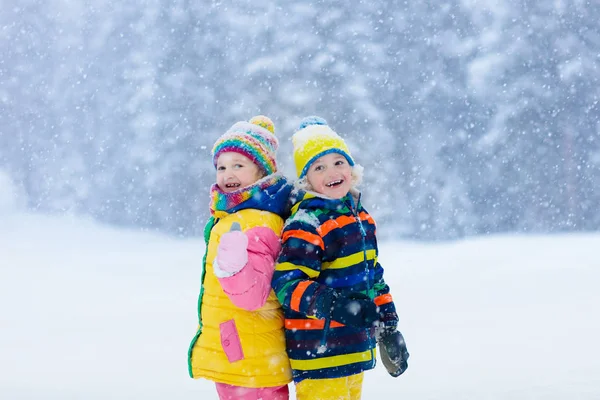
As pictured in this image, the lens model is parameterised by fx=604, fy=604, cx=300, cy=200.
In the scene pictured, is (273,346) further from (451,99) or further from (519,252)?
(451,99)

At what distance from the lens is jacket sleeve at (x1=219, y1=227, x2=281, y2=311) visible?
86.6 inches

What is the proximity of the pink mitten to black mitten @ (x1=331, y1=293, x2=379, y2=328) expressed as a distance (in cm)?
37

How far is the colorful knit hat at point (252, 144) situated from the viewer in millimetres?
2574

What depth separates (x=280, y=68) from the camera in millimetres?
15664

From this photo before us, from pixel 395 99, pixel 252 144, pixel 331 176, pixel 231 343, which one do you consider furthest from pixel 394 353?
pixel 395 99

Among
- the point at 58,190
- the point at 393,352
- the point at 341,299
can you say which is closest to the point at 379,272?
the point at 393,352

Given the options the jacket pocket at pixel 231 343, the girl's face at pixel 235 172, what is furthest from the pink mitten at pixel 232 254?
the girl's face at pixel 235 172

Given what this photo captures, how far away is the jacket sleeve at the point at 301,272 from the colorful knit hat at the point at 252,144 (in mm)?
368

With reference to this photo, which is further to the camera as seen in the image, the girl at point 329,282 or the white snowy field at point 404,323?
the white snowy field at point 404,323

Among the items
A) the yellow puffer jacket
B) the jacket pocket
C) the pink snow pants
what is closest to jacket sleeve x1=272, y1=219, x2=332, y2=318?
the yellow puffer jacket

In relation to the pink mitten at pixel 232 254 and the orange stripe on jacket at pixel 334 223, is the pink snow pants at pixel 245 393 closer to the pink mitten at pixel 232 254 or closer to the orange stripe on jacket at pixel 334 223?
the pink mitten at pixel 232 254

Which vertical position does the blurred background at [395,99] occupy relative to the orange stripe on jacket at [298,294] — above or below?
above

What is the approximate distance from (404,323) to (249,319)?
4.76 meters

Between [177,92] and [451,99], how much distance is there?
7.36m
